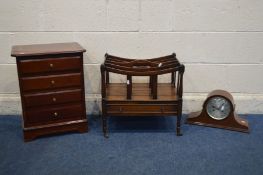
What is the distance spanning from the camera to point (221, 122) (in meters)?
2.74

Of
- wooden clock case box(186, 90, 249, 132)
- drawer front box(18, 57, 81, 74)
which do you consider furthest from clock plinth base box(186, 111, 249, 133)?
drawer front box(18, 57, 81, 74)

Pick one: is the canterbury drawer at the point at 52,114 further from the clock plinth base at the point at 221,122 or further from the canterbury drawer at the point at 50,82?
the clock plinth base at the point at 221,122

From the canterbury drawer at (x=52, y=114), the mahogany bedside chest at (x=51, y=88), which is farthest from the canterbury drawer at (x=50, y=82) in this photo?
the canterbury drawer at (x=52, y=114)

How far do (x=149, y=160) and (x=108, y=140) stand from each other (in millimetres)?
445

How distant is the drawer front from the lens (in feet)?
7.71

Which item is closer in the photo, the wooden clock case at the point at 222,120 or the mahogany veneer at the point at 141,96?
the mahogany veneer at the point at 141,96

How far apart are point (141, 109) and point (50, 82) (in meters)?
0.76

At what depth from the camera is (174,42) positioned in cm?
286

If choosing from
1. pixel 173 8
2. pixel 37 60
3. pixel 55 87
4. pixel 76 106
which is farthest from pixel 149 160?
pixel 173 8

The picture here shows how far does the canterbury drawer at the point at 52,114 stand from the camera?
249cm

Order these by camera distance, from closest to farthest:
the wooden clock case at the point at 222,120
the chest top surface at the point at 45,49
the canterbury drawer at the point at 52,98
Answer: the chest top surface at the point at 45,49, the canterbury drawer at the point at 52,98, the wooden clock case at the point at 222,120

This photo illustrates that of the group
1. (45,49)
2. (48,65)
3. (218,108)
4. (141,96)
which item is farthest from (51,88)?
(218,108)

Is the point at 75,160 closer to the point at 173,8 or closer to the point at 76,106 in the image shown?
the point at 76,106

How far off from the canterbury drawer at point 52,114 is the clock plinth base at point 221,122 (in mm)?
1013
